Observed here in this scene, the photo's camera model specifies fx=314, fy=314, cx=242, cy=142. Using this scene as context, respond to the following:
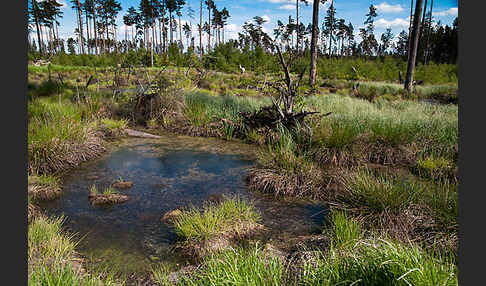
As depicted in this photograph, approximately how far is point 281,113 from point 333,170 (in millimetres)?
2294

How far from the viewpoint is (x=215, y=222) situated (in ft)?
12.4

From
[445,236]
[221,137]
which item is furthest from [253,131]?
[445,236]

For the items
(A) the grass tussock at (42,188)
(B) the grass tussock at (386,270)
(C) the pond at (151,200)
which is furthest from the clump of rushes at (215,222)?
(A) the grass tussock at (42,188)

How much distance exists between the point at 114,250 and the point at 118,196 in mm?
1465

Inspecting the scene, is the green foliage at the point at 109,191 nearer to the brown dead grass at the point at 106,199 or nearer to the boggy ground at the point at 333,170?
the brown dead grass at the point at 106,199

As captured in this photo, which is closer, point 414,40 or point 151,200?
point 151,200

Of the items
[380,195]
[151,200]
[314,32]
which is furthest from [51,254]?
[314,32]

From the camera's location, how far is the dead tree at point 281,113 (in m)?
7.84

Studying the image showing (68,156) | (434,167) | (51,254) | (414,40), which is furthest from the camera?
(414,40)

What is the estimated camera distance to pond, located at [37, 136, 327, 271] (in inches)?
147

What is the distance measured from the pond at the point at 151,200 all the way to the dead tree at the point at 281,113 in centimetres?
109

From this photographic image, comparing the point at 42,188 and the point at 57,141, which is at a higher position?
the point at 57,141

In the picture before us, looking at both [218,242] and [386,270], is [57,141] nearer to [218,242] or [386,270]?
[218,242]

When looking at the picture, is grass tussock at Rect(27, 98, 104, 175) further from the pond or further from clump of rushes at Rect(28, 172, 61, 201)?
clump of rushes at Rect(28, 172, 61, 201)
